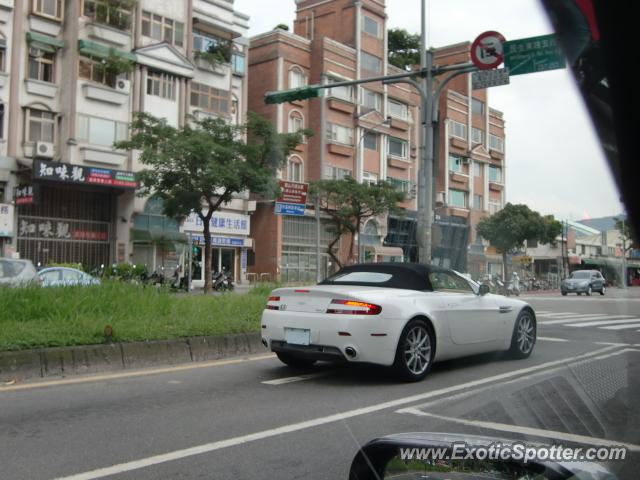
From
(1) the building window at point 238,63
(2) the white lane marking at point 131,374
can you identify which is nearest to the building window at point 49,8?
(1) the building window at point 238,63

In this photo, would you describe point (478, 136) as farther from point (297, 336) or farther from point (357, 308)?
point (297, 336)

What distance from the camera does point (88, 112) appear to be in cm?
2922

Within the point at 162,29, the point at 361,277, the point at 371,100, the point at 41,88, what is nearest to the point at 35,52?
the point at 41,88

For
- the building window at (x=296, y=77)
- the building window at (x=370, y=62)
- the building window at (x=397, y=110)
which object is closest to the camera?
the building window at (x=397, y=110)

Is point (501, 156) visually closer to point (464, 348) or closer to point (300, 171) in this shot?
point (464, 348)

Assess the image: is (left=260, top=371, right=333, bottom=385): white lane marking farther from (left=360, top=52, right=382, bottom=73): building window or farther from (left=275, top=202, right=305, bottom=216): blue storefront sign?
(left=360, top=52, right=382, bottom=73): building window

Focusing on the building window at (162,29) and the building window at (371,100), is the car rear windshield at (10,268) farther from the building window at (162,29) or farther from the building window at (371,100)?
the building window at (162,29)

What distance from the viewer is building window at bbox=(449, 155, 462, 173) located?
732 centimetres

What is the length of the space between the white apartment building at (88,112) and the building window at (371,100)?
7556mm

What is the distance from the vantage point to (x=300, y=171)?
35.3 meters

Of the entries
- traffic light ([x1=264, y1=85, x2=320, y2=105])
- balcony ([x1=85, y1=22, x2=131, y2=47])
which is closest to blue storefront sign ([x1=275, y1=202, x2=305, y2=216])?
traffic light ([x1=264, y1=85, x2=320, y2=105])

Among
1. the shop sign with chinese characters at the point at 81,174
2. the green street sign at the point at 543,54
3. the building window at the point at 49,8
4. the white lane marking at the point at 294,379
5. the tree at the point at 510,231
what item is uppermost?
the building window at the point at 49,8

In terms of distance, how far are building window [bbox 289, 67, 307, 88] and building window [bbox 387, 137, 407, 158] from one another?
807 centimetres

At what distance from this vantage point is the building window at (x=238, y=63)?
118ft
